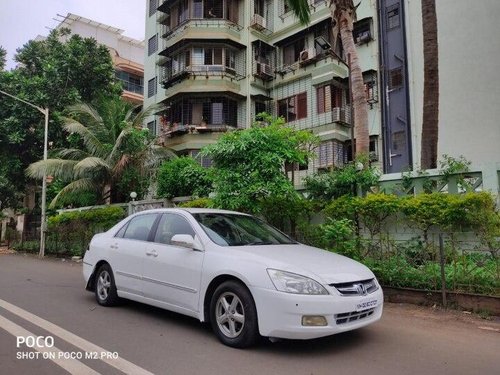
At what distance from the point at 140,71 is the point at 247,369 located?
1504 inches

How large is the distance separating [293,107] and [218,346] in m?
21.5

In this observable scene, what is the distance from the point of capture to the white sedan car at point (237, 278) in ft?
14.7

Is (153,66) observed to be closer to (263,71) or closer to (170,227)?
(263,71)

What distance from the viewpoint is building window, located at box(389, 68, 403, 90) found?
20984 mm

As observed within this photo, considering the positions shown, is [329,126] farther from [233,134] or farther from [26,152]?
[26,152]

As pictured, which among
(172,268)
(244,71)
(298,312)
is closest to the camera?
(298,312)

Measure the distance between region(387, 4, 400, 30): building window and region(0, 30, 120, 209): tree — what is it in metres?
15.0

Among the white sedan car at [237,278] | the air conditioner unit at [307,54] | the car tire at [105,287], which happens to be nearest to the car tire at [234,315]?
the white sedan car at [237,278]

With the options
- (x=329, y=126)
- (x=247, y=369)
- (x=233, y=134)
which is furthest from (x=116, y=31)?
(x=247, y=369)

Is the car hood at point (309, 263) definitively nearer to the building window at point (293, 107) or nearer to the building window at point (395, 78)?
the building window at point (395, 78)

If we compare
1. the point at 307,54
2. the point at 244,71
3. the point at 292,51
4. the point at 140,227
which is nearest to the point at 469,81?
the point at 307,54

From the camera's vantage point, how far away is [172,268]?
564 cm

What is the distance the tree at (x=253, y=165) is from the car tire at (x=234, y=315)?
4714 mm

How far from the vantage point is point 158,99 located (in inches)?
1145
